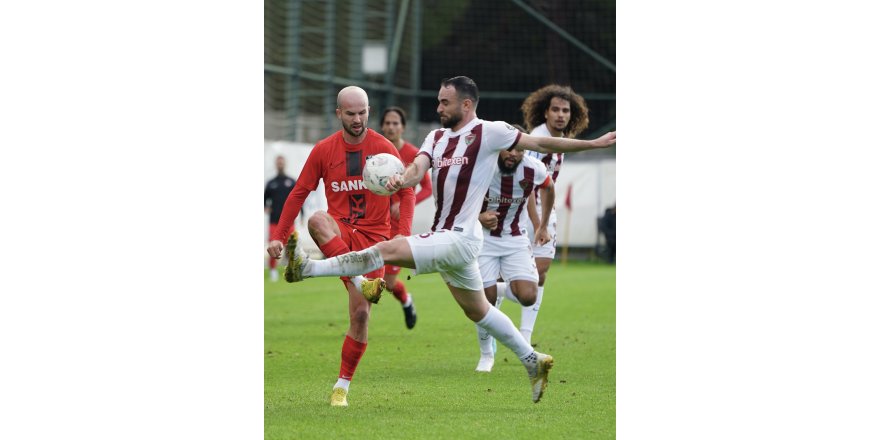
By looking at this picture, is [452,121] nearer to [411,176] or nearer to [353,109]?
[411,176]

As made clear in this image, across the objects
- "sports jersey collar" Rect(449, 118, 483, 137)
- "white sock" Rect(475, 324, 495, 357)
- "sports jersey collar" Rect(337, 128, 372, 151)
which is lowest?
"white sock" Rect(475, 324, 495, 357)

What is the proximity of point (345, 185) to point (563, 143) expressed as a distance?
59.2 inches

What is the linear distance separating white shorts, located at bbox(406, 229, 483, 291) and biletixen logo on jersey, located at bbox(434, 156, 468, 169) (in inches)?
14.5

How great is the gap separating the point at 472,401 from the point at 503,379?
0.93m

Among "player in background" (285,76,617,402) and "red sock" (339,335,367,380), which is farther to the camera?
"red sock" (339,335,367,380)

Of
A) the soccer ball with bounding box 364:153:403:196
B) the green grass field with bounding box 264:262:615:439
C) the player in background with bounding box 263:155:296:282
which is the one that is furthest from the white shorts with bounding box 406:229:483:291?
the player in background with bounding box 263:155:296:282

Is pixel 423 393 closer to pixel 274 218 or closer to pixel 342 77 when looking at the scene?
pixel 274 218

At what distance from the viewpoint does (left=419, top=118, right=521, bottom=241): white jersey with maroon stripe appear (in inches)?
227

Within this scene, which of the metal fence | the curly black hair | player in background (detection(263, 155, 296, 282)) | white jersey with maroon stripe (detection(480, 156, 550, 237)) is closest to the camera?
white jersey with maroon stripe (detection(480, 156, 550, 237))

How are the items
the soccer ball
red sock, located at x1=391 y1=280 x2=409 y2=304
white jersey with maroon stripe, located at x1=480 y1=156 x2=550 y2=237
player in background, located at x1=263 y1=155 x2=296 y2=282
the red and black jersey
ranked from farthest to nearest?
player in background, located at x1=263 y1=155 x2=296 y2=282 < red sock, located at x1=391 y1=280 x2=409 y2=304 < white jersey with maroon stripe, located at x1=480 y1=156 x2=550 y2=237 < the red and black jersey < the soccer ball

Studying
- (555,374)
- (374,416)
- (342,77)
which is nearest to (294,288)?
(342,77)

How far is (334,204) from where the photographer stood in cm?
655

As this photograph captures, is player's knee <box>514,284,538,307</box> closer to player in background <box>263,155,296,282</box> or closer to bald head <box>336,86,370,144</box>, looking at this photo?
bald head <box>336,86,370,144</box>

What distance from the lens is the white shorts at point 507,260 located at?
7.96m
